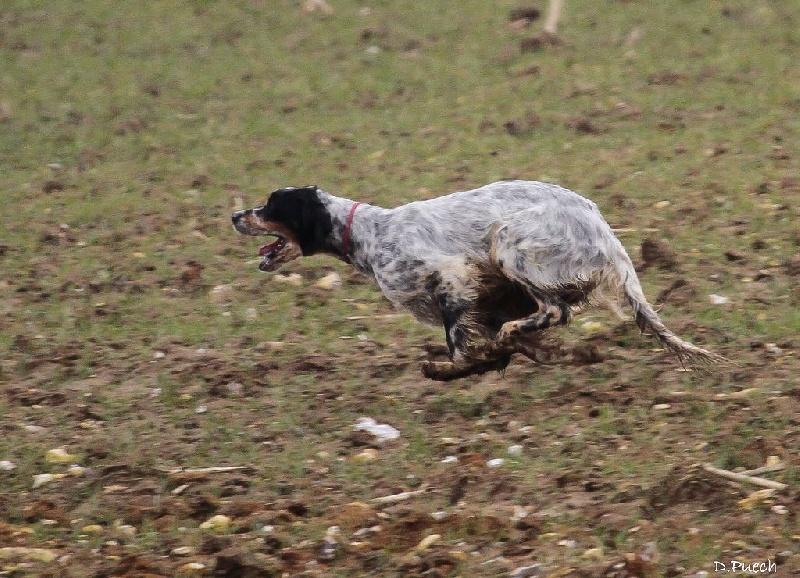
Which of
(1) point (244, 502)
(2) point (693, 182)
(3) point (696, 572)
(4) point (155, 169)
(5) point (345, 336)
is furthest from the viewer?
(4) point (155, 169)

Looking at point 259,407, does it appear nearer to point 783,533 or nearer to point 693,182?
point 783,533

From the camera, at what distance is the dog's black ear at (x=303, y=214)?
6570mm

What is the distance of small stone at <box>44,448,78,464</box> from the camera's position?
5875 millimetres

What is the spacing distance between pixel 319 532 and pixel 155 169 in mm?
6085

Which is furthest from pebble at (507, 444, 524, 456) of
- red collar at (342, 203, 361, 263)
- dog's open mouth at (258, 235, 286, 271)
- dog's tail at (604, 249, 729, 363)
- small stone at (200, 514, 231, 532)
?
dog's open mouth at (258, 235, 286, 271)

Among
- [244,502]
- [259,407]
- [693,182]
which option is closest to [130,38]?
[693,182]

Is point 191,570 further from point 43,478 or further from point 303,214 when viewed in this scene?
point 303,214

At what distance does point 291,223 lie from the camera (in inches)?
260

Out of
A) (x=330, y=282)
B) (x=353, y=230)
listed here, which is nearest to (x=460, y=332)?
(x=353, y=230)

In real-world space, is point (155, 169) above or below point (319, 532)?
above

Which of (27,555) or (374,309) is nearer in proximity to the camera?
(27,555)

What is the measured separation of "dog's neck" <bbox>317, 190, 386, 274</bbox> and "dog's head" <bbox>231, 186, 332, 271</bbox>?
37 millimetres

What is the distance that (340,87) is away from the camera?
12180 mm

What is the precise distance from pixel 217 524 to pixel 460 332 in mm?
1681
